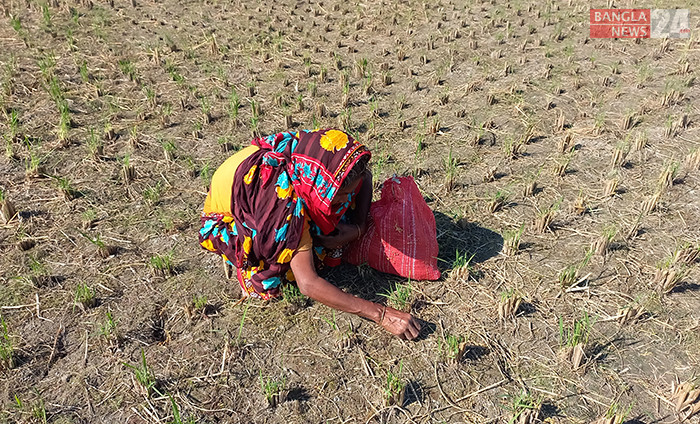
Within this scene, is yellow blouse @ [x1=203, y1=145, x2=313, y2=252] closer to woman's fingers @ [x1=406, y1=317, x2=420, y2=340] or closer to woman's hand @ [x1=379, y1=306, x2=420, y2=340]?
woman's hand @ [x1=379, y1=306, x2=420, y2=340]

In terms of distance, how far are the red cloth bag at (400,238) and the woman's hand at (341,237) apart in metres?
0.19

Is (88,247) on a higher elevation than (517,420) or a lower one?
higher

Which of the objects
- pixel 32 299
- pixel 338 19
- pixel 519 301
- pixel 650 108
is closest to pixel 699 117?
pixel 650 108

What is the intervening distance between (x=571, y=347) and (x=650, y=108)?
153 inches

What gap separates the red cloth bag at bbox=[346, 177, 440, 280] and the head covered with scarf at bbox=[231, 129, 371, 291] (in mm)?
554

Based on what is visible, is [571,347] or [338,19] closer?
[571,347]

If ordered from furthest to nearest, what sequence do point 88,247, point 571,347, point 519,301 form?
point 88,247, point 519,301, point 571,347

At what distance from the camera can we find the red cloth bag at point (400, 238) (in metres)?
3.40

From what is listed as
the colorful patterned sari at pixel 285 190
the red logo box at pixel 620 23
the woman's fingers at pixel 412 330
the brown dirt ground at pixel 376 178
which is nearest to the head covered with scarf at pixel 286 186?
the colorful patterned sari at pixel 285 190

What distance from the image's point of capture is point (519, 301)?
3217mm

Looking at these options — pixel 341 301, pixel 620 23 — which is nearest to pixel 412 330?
pixel 341 301

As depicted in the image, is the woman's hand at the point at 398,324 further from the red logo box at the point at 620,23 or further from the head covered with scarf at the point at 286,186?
the red logo box at the point at 620,23

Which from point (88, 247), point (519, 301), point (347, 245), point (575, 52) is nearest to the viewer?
point (519, 301)

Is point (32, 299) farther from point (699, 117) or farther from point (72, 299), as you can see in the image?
point (699, 117)
